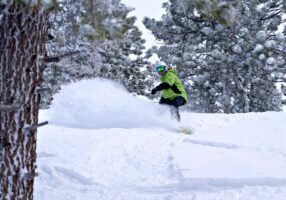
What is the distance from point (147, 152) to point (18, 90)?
6.21 metres

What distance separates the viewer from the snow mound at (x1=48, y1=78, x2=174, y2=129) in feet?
44.0

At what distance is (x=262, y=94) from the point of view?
2480 cm

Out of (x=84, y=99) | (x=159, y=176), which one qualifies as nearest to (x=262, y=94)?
(x=84, y=99)

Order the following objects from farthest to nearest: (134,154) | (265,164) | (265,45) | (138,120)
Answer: (265,45) < (138,120) < (134,154) < (265,164)

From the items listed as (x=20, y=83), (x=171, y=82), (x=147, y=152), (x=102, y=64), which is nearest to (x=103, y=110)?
(x=171, y=82)

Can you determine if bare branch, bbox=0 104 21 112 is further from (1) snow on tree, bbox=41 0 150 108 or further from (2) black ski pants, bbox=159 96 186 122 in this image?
(1) snow on tree, bbox=41 0 150 108

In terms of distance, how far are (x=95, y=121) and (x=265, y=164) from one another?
5009 millimetres

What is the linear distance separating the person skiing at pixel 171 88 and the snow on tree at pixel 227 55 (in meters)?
9.01

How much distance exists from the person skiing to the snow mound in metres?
0.25

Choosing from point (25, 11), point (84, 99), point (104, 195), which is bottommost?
point (104, 195)

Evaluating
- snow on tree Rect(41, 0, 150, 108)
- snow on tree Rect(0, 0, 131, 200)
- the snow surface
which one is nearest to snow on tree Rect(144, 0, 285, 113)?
snow on tree Rect(41, 0, 150, 108)

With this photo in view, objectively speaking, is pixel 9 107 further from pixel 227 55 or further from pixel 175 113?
pixel 227 55

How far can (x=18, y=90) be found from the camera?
190 inches

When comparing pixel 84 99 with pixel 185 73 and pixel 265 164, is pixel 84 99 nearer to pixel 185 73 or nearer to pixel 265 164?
pixel 265 164
